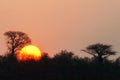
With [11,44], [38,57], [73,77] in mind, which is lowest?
[73,77]

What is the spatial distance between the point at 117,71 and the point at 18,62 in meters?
11.1

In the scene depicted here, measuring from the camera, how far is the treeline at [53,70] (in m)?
66.6

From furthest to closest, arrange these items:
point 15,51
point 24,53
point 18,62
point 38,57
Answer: point 15,51
point 24,53
point 38,57
point 18,62

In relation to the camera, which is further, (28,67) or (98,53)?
(98,53)

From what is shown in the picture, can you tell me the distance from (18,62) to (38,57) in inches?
355

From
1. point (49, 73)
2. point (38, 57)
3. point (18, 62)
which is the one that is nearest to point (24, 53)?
point (38, 57)

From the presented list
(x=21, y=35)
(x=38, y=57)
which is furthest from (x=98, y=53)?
(x=38, y=57)

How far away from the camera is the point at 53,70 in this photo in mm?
69812

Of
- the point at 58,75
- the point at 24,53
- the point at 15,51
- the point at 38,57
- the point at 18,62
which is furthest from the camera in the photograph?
the point at 15,51

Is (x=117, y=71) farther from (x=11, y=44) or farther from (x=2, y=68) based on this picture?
(x=11, y=44)

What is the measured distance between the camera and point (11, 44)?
9881 cm

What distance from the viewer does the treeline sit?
6662cm

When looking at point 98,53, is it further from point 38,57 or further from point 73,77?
point 73,77

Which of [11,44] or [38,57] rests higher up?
[11,44]
